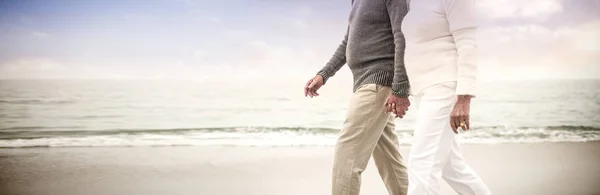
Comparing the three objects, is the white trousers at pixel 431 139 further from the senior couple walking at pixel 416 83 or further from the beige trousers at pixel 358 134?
the beige trousers at pixel 358 134

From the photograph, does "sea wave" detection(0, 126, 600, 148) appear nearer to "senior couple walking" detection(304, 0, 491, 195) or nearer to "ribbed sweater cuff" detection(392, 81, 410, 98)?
"senior couple walking" detection(304, 0, 491, 195)

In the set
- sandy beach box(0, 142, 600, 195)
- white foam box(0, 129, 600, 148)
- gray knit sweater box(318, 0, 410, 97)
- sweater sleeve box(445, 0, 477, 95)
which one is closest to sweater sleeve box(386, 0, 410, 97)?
gray knit sweater box(318, 0, 410, 97)

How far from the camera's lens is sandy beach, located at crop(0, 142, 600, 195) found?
9.02 feet

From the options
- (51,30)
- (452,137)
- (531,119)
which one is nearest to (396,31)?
(452,137)

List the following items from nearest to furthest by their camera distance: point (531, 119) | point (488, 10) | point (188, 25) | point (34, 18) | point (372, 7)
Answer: point (372, 7) < point (34, 18) < point (488, 10) < point (188, 25) < point (531, 119)

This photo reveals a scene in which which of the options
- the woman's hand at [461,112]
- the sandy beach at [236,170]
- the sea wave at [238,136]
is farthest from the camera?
the sea wave at [238,136]

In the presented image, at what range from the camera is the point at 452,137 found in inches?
66.6

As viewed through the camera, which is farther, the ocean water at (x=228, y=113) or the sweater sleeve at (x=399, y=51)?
the ocean water at (x=228, y=113)

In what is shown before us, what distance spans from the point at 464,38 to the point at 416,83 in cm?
21

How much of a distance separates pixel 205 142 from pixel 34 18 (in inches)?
64.4

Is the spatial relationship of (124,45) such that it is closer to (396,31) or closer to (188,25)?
(188,25)

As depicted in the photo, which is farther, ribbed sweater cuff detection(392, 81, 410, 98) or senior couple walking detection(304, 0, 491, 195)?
ribbed sweater cuff detection(392, 81, 410, 98)

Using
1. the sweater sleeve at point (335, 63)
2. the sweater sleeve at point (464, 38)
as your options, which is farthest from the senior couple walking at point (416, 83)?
the sweater sleeve at point (335, 63)

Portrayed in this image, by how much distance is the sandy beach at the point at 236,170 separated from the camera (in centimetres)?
275
